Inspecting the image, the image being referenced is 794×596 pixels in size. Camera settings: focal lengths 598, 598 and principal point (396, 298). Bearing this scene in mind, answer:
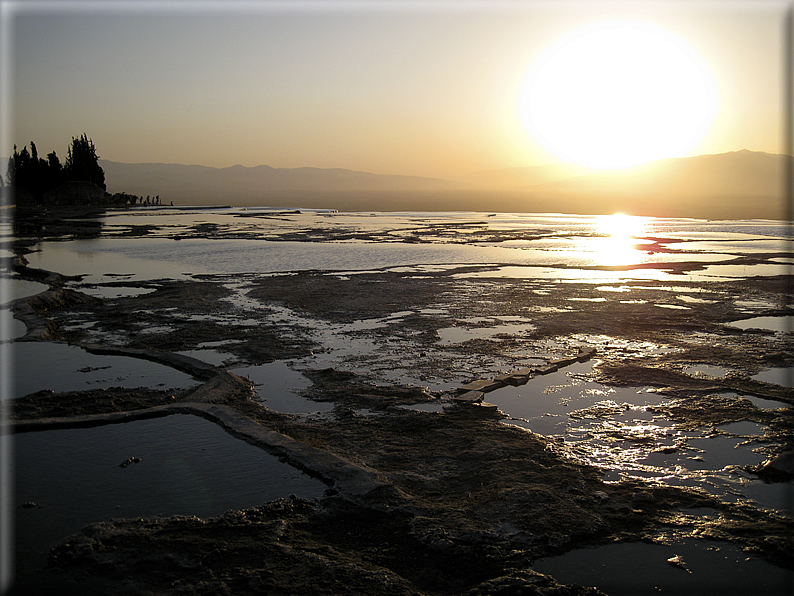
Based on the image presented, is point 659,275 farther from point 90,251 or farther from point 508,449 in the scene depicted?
point 90,251

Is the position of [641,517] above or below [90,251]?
below

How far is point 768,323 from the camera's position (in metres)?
11.6

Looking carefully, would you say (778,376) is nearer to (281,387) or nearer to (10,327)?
(281,387)

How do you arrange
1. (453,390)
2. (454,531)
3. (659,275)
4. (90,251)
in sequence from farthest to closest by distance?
(90,251)
(659,275)
(453,390)
(454,531)

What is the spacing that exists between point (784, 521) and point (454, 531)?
8.46 feet

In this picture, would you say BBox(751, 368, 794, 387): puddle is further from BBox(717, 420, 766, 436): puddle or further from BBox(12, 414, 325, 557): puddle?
BBox(12, 414, 325, 557): puddle

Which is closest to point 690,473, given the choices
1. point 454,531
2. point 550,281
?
point 454,531

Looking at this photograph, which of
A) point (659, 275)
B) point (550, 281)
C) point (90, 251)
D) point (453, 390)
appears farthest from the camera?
point (90, 251)

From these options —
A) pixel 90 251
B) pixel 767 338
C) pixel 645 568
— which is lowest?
pixel 645 568

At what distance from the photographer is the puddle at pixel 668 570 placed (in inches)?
155

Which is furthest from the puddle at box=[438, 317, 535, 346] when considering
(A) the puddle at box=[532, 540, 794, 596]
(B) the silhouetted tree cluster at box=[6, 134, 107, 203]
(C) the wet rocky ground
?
(B) the silhouetted tree cluster at box=[6, 134, 107, 203]

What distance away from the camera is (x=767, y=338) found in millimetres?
10281

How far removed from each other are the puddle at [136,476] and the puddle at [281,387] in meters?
0.94

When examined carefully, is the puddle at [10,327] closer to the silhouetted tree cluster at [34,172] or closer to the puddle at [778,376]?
the puddle at [778,376]
